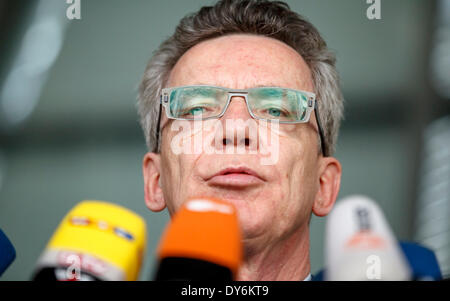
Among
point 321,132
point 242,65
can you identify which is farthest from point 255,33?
point 321,132

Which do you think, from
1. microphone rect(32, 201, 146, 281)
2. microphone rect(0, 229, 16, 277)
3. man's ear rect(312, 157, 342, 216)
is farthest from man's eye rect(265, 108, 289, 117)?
microphone rect(0, 229, 16, 277)

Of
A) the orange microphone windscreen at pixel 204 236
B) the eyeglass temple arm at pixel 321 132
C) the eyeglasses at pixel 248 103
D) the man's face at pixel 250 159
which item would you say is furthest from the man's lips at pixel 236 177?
the orange microphone windscreen at pixel 204 236

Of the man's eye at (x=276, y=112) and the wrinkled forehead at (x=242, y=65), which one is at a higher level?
the wrinkled forehead at (x=242, y=65)

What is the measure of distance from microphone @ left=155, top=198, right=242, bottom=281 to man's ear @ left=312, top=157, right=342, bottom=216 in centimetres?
102

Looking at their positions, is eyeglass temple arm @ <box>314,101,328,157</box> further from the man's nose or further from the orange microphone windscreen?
the orange microphone windscreen

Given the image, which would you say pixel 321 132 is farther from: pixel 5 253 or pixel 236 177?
pixel 5 253

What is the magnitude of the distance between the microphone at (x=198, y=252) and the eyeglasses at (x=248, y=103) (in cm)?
75

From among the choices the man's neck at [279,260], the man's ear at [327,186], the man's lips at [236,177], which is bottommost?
the man's neck at [279,260]

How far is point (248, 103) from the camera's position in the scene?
5.61ft

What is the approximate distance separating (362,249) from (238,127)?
772 mm

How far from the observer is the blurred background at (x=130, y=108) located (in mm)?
Answer: 2902

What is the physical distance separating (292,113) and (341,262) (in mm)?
859

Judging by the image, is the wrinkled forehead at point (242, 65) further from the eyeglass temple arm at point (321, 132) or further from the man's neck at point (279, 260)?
the man's neck at point (279, 260)

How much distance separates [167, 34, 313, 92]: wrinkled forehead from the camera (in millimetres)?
1799
